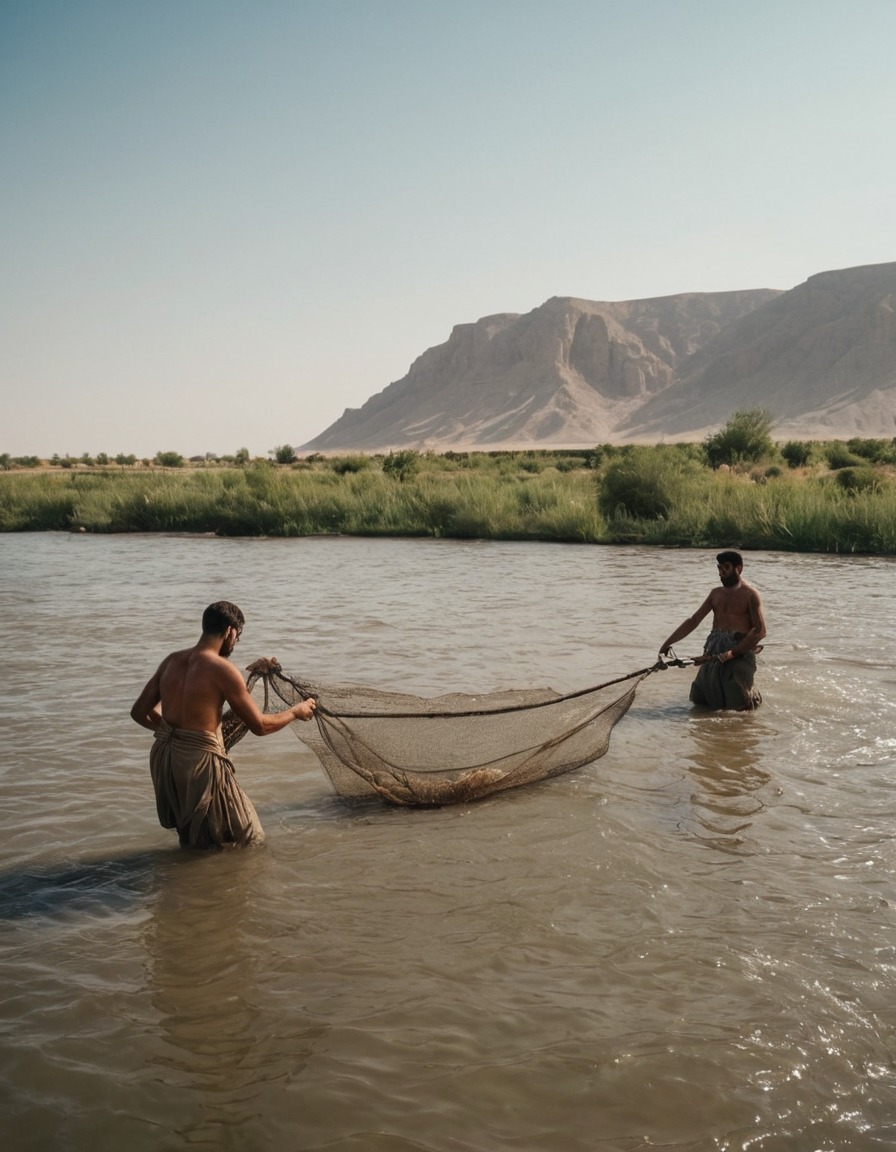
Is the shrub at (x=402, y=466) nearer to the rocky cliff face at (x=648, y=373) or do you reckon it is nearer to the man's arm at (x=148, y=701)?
the man's arm at (x=148, y=701)

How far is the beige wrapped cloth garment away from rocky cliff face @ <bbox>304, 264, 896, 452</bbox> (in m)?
87.9

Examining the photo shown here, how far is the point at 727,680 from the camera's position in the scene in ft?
24.9

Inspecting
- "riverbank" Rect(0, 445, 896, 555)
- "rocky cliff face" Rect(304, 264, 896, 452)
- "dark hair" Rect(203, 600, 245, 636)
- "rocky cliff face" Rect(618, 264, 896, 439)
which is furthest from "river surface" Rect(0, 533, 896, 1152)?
"rocky cliff face" Rect(304, 264, 896, 452)

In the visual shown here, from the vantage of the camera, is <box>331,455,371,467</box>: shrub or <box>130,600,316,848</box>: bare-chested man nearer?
<box>130,600,316,848</box>: bare-chested man

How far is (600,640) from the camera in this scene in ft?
35.4

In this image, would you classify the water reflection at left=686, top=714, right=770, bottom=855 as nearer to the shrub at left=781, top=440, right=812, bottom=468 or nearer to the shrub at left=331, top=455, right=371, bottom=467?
the shrub at left=331, top=455, right=371, bottom=467

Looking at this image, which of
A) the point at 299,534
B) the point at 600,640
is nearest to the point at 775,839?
the point at 600,640

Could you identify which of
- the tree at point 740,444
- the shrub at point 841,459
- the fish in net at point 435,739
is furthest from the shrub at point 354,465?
the fish in net at point 435,739

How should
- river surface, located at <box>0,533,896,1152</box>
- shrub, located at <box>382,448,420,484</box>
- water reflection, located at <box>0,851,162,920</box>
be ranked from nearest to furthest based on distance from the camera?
river surface, located at <box>0,533,896,1152</box> < water reflection, located at <box>0,851,162,920</box> < shrub, located at <box>382,448,420,484</box>

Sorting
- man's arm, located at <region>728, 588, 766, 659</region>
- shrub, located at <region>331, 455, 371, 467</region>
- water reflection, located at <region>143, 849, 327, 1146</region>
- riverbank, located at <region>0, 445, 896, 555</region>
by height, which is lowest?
water reflection, located at <region>143, 849, 327, 1146</region>

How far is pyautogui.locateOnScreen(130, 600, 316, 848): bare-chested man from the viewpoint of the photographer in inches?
176

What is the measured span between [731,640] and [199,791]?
14.6 ft

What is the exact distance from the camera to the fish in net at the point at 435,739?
5.55m

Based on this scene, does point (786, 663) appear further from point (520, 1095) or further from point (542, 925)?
point (520, 1095)
